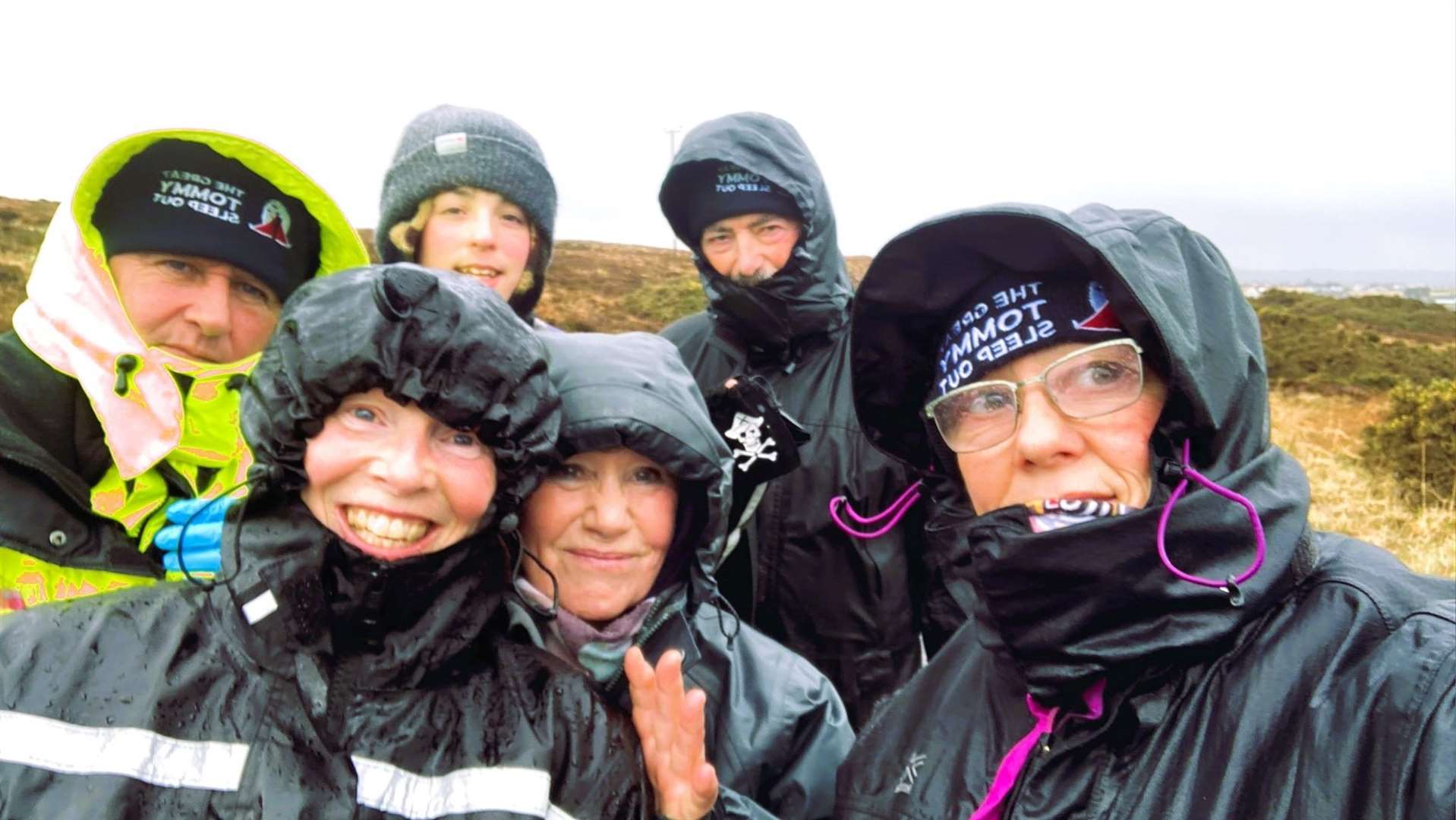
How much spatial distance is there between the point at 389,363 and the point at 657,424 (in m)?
0.78

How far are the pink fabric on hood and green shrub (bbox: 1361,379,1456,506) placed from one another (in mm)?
13141

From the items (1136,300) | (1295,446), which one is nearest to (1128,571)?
(1136,300)

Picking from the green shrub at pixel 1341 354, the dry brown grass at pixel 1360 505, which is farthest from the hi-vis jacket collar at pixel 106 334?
the green shrub at pixel 1341 354

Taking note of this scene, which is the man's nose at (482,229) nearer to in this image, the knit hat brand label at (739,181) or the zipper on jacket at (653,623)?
the knit hat brand label at (739,181)

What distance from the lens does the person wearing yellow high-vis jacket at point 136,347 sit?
2322mm

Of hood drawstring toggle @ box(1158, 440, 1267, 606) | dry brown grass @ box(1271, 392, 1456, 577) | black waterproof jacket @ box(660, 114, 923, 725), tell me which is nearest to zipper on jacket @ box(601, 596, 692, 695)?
black waterproof jacket @ box(660, 114, 923, 725)

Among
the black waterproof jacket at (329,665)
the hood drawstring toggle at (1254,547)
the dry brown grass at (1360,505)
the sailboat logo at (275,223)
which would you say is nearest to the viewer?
the hood drawstring toggle at (1254,547)

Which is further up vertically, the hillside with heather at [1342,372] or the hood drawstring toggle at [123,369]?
the hood drawstring toggle at [123,369]

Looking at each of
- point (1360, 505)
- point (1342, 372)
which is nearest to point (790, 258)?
point (1360, 505)

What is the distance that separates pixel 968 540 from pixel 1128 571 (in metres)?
0.34

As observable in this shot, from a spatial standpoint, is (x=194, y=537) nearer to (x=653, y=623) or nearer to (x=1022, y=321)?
(x=653, y=623)

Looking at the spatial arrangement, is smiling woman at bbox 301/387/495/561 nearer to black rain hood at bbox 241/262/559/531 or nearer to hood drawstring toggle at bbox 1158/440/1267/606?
black rain hood at bbox 241/262/559/531

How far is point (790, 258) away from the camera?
418cm

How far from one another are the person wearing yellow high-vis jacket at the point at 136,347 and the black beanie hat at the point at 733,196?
1899 mm
